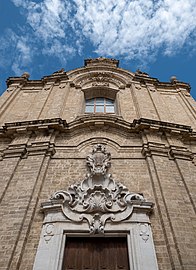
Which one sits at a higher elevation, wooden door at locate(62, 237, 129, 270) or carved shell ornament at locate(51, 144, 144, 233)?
carved shell ornament at locate(51, 144, 144, 233)

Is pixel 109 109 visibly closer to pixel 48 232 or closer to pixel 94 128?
pixel 94 128

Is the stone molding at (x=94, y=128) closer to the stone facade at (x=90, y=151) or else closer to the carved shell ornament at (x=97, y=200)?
the stone facade at (x=90, y=151)

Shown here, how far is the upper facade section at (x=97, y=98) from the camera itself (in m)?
10.9

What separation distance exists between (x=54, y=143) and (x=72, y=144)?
2.10ft

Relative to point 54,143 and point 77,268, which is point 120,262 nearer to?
point 77,268

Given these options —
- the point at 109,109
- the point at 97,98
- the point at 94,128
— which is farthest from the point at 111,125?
the point at 97,98

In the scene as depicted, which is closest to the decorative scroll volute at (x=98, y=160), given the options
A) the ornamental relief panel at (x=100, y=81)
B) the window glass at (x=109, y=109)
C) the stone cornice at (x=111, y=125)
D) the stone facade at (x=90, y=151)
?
the stone facade at (x=90, y=151)

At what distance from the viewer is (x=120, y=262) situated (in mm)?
5695

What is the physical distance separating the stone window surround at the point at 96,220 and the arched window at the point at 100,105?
5795 mm

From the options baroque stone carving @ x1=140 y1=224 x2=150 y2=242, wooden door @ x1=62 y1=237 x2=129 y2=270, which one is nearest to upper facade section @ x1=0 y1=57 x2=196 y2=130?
baroque stone carving @ x1=140 y1=224 x2=150 y2=242

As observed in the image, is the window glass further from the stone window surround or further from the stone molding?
the stone window surround

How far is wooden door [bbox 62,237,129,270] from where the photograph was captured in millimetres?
5602

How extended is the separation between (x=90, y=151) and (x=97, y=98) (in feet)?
18.5

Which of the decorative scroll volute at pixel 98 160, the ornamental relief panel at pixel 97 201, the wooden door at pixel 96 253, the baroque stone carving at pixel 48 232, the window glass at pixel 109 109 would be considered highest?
the window glass at pixel 109 109
